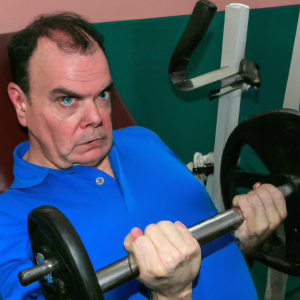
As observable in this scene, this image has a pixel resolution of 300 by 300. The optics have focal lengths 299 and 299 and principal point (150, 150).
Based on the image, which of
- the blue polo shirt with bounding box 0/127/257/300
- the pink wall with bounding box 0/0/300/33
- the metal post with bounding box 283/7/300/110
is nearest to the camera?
the blue polo shirt with bounding box 0/127/257/300

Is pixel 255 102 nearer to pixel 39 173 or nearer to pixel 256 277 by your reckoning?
pixel 256 277

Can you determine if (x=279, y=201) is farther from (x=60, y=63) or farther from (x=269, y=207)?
(x=60, y=63)

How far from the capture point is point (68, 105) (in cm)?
80

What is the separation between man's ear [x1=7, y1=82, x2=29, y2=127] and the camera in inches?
33.8

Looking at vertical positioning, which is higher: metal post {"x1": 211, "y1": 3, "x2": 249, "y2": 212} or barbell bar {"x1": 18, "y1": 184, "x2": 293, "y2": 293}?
metal post {"x1": 211, "y1": 3, "x2": 249, "y2": 212}

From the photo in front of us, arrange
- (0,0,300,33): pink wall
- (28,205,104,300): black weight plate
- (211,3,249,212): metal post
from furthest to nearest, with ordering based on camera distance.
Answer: (211,3,249,212): metal post, (0,0,300,33): pink wall, (28,205,104,300): black weight plate

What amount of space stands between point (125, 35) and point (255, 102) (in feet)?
2.99

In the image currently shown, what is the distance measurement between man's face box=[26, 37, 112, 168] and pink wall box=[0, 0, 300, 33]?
12.2 inches

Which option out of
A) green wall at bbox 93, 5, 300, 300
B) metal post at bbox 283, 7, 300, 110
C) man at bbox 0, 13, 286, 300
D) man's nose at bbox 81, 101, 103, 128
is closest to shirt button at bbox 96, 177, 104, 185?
man at bbox 0, 13, 286, 300

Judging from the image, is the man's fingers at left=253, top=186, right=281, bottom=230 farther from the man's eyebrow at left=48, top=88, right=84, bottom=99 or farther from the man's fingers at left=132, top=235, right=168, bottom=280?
the man's eyebrow at left=48, top=88, right=84, bottom=99

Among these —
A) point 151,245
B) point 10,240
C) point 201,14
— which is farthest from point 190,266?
point 201,14

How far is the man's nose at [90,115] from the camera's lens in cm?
81

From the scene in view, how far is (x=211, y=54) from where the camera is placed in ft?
4.99

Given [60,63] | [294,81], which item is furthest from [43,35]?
[294,81]
